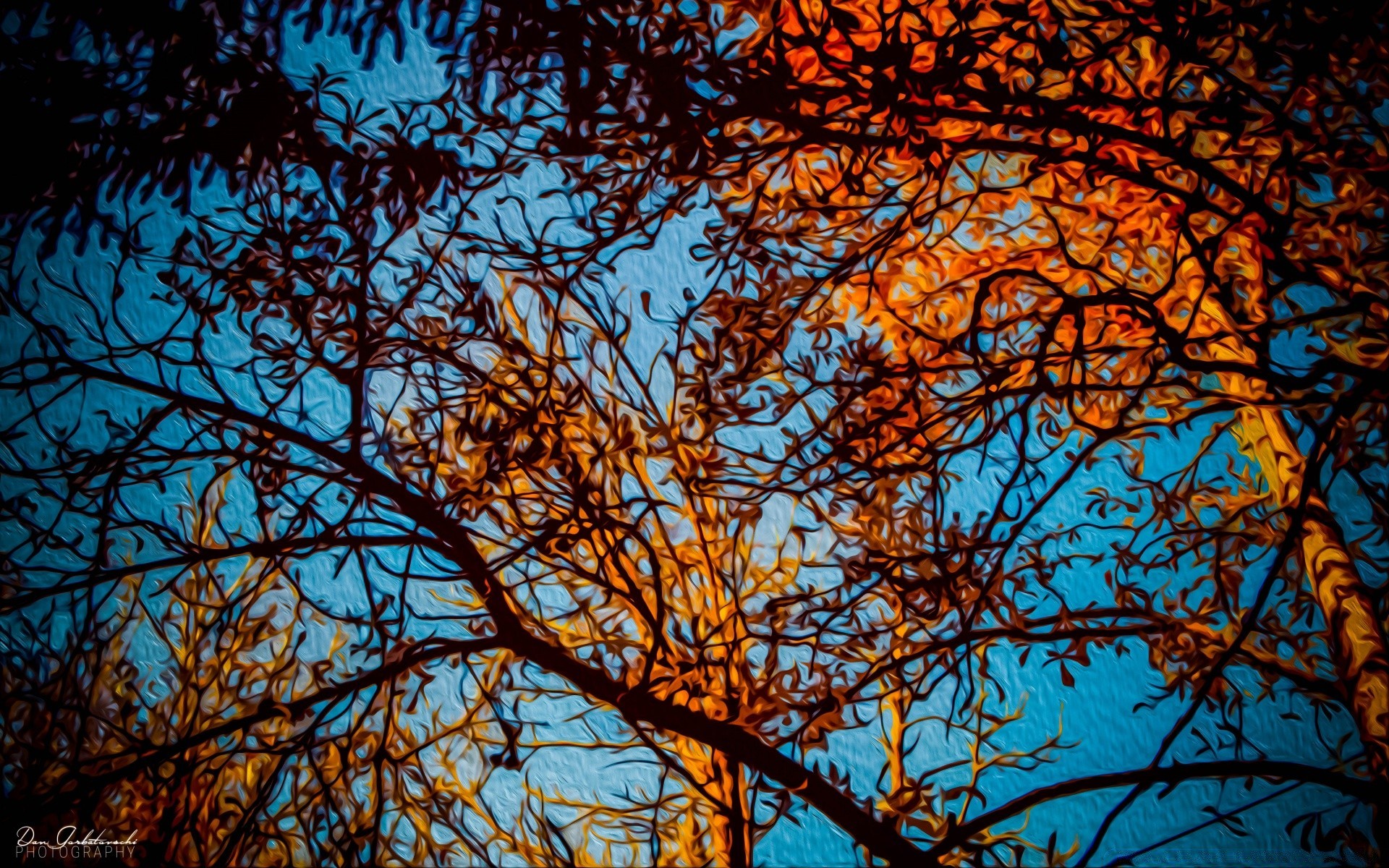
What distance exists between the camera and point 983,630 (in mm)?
1113

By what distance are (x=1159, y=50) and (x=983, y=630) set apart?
34.2 inches

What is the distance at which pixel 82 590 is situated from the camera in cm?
119

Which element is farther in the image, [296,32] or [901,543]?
[296,32]

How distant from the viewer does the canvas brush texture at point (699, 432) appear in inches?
43.4

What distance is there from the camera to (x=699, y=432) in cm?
116

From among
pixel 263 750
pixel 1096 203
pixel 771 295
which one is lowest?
pixel 263 750

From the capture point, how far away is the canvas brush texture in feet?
3.61

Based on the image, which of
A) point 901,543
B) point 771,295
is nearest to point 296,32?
point 771,295

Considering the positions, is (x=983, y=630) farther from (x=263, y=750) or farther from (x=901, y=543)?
(x=263, y=750)

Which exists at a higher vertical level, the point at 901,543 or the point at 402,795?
the point at 901,543

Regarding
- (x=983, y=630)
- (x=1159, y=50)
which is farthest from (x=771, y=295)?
(x=1159, y=50)
